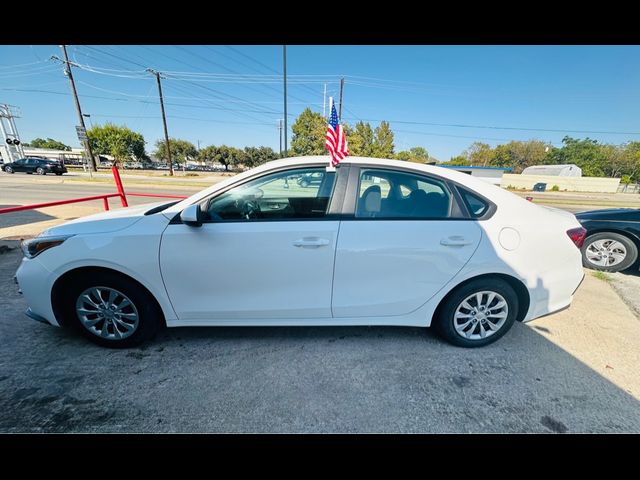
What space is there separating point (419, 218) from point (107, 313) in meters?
2.79

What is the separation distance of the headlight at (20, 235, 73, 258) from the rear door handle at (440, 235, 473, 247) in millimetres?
3095

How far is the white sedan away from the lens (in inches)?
84.9

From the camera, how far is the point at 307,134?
3878 centimetres

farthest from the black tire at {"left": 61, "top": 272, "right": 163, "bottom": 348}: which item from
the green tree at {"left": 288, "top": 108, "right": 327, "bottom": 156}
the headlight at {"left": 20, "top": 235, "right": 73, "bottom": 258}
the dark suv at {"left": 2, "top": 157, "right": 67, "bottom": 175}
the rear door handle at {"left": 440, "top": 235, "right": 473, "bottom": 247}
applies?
the green tree at {"left": 288, "top": 108, "right": 327, "bottom": 156}

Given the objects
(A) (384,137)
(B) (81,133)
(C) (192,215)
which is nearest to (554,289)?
(C) (192,215)

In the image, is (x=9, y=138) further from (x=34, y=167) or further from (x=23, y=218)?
(x=23, y=218)

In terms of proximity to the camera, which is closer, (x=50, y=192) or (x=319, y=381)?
(x=319, y=381)

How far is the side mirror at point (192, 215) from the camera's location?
203cm

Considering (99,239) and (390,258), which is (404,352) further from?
(99,239)

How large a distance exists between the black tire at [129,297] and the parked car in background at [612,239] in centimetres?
637

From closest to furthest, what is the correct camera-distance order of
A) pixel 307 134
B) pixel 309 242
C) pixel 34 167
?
pixel 309 242, pixel 34 167, pixel 307 134
